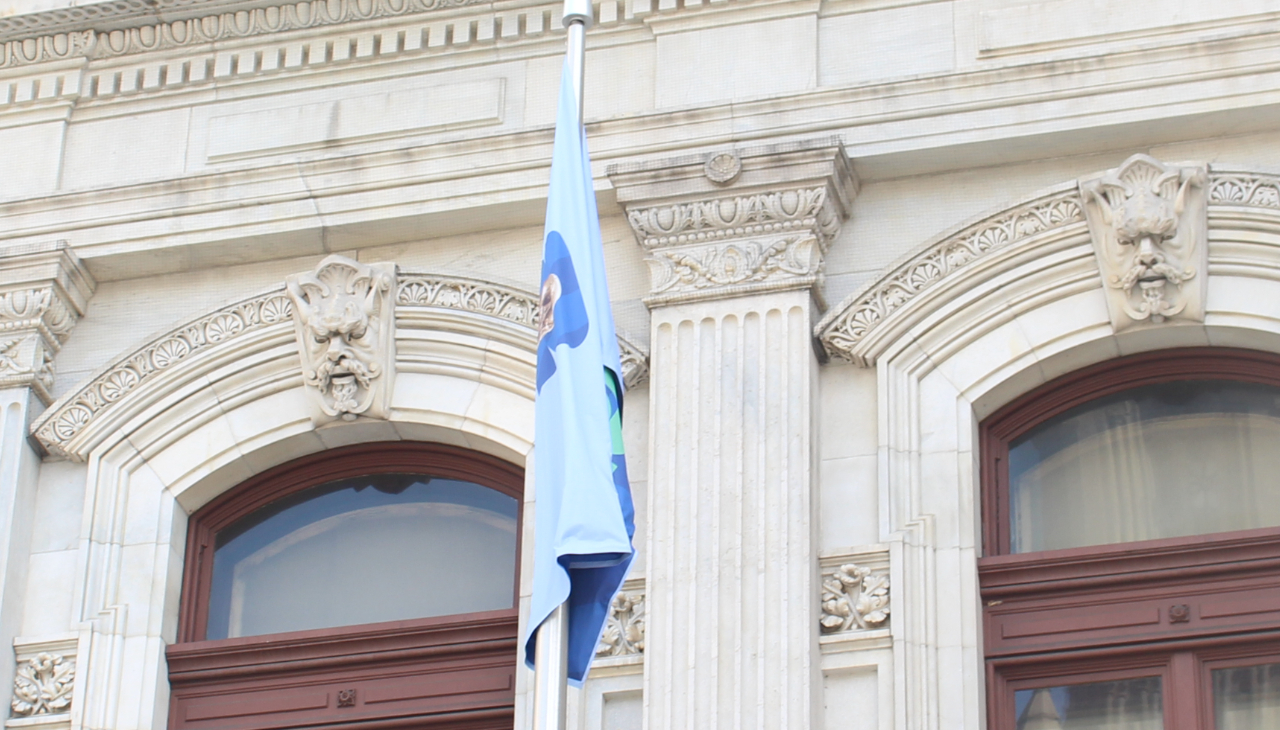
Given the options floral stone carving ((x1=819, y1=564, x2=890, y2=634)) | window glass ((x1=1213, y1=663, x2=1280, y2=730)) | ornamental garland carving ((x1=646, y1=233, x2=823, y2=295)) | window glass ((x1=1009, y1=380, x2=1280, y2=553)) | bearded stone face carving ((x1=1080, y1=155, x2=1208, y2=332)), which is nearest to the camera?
window glass ((x1=1213, y1=663, x2=1280, y2=730))

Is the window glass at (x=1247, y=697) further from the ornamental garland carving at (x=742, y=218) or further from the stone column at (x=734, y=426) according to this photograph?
the ornamental garland carving at (x=742, y=218)

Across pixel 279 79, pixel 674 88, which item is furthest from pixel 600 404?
pixel 279 79

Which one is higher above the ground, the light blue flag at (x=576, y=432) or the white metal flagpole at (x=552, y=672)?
the light blue flag at (x=576, y=432)

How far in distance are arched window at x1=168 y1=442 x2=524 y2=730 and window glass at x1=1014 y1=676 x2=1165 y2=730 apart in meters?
2.70

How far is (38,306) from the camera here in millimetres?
14305

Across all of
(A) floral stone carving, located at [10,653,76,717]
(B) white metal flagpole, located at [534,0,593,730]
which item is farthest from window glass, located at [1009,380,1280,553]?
(A) floral stone carving, located at [10,653,76,717]

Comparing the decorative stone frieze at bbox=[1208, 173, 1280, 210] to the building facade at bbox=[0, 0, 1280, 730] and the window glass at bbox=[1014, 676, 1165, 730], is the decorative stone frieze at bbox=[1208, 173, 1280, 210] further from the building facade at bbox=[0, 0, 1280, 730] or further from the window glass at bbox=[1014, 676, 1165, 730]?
the window glass at bbox=[1014, 676, 1165, 730]

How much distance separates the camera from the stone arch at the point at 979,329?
40.7 ft

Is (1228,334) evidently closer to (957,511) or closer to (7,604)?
(957,511)

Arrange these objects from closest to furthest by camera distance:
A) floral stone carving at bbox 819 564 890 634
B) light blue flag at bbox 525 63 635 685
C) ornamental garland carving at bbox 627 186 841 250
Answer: light blue flag at bbox 525 63 635 685, floral stone carving at bbox 819 564 890 634, ornamental garland carving at bbox 627 186 841 250

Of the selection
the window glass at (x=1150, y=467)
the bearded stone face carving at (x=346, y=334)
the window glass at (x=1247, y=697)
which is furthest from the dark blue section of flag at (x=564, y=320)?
the window glass at (x=1247, y=697)

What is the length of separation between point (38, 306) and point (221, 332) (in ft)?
3.74

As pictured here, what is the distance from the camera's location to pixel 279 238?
14.3 meters

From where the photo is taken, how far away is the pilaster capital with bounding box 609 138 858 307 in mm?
13102
